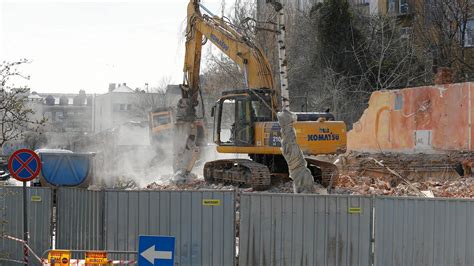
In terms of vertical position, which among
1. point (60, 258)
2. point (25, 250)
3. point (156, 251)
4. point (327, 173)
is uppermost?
point (327, 173)

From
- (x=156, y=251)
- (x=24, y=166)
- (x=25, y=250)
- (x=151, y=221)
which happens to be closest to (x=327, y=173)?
(x=151, y=221)

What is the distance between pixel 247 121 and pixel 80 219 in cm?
751

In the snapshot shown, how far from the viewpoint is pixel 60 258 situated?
10.5 metres

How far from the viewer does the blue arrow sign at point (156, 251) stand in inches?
346

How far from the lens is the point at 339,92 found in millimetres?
37406

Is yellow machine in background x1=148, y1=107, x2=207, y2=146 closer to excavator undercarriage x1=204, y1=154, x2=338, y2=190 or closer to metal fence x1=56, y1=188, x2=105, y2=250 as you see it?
excavator undercarriage x1=204, y1=154, x2=338, y2=190

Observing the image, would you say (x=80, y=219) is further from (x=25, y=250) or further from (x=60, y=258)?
(x=60, y=258)

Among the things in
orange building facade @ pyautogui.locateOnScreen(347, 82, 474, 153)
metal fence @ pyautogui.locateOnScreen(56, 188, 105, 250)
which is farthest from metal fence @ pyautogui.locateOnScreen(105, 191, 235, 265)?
orange building facade @ pyautogui.locateOnScreen(347, 82, 474, 153)

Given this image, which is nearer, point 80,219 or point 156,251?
point 156,251

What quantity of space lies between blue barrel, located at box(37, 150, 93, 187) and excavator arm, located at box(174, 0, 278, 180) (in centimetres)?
367

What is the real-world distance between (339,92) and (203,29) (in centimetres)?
1728

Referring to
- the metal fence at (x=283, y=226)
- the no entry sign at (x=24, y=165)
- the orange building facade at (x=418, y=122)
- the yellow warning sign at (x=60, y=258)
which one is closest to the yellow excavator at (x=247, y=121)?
the orange building facade at (x=418, y=122)

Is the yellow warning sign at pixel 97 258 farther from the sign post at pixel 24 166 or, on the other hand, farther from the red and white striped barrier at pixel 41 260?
the sign post at pixel 24 166

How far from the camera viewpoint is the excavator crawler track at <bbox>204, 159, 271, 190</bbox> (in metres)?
18.3
